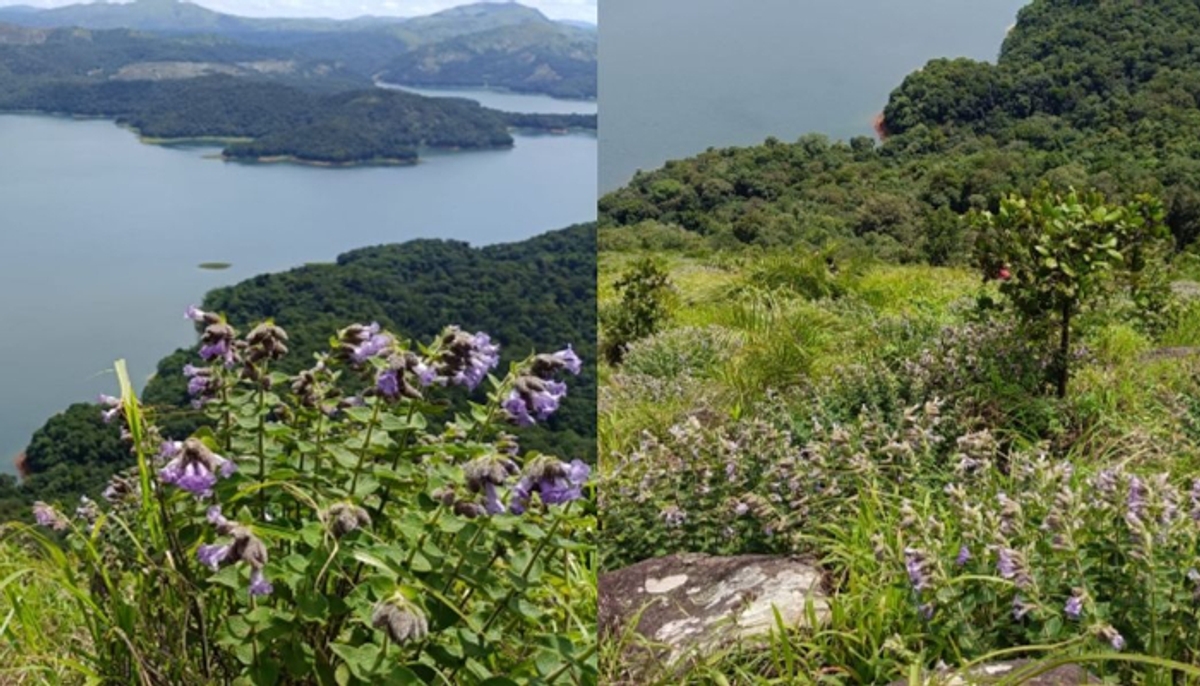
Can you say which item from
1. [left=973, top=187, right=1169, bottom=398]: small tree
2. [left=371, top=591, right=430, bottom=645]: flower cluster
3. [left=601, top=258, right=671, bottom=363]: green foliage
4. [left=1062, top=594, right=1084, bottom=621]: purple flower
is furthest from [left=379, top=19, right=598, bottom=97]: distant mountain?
[left=371, top=591, right=430, bottom=645]: flower cluster

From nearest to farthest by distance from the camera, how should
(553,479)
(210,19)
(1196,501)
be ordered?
(553,479) → (1196,501) → (210,19)

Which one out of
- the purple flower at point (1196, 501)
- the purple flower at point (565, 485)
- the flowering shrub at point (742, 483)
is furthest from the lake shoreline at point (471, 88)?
the purple flower at point (565, 485)

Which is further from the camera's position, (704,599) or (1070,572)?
(704,599)

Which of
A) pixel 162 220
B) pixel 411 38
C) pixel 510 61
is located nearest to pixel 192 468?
pixel 510 61

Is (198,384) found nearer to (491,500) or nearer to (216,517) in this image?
(216,517)

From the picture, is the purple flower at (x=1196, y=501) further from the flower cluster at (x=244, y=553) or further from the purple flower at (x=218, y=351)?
the purple flower at (x=218, y=351)

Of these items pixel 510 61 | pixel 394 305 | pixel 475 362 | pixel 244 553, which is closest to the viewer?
pixel 244 553
